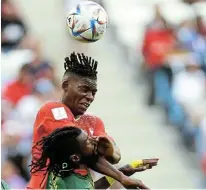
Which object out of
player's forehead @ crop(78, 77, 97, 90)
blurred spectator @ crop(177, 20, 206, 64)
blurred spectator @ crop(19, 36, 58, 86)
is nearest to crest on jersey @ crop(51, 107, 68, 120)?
player's forehead @ crop(78, 77, 97, 90)

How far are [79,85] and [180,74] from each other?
6023 millimetres

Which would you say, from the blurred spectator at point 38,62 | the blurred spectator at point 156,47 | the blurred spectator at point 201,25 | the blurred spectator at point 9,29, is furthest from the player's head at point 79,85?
the blurred spectator at point 201,25

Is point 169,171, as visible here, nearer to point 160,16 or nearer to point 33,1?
point 160,16

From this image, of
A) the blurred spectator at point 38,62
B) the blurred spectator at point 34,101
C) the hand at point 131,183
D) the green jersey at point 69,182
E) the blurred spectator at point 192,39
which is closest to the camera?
the hand at point 131,183

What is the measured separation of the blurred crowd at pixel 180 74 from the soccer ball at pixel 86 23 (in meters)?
4.78

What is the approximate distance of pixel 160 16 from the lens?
1286cm

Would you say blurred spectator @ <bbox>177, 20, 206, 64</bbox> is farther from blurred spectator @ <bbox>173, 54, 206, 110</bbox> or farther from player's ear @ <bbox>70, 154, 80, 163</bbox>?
player's ear @ <bbox>70, 154, 80, 163</bbox>

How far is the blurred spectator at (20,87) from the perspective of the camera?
11789mm

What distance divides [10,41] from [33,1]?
1437 mm

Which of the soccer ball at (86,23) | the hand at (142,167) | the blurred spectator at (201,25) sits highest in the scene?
the soccer ball at (86,23)

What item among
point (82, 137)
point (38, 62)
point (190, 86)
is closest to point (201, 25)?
point (190, 86)

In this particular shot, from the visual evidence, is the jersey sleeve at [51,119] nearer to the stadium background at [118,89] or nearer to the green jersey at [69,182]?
the green jersey at [69,182]

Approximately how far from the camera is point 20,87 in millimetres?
11914

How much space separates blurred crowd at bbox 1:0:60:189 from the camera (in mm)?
11141
